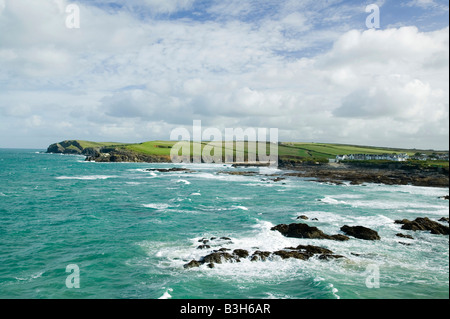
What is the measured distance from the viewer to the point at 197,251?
24656mm

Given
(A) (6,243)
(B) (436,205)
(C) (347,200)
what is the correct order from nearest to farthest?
1. (A) (6,243)
2. (B) (436,205)
3. (C) (347,200)

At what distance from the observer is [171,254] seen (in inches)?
948

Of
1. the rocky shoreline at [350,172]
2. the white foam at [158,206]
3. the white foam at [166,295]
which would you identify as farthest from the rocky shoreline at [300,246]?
the rocky shoreline at [350,172]

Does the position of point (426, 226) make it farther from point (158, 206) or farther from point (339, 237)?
point (158, 206)

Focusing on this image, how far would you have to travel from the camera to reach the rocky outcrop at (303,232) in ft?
94.8

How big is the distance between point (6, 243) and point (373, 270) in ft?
100

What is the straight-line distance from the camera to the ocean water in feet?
60.0

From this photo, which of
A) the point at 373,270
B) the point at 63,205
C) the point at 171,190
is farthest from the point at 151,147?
the point at 373,270

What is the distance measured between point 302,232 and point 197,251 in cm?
1120

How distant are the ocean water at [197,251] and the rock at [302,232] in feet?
3.34

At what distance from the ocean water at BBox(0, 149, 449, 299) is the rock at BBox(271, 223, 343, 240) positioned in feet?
3.34

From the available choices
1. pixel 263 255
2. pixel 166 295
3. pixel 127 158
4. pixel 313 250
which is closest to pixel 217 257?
pixel 263 255

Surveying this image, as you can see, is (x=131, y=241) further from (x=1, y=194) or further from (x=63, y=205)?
(x=1, y=194)

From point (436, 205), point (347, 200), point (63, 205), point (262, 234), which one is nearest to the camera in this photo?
point (262, 234)
